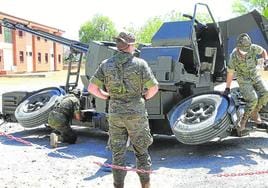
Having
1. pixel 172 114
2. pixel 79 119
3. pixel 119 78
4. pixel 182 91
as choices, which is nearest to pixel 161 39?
pixel 182 91

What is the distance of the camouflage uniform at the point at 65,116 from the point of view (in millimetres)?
8945

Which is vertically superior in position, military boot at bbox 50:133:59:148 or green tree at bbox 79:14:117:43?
green tree at bbox 79:14:117:43

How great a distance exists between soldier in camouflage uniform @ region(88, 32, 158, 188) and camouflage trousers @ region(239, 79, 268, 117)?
2.82 m

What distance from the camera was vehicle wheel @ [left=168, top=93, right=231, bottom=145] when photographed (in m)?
6.98

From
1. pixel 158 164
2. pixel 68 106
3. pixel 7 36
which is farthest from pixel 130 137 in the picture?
pixel 7 36

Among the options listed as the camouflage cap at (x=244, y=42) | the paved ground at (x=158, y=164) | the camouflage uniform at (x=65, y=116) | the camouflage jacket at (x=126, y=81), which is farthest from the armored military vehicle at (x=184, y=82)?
the camouflage jacket at (x=126, y=81)

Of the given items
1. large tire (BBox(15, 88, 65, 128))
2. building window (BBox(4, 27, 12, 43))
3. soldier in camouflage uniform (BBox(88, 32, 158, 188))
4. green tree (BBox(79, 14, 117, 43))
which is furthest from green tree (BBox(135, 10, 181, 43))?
soldier in camouflage uniform (BBox(88, 32, 158, 188))

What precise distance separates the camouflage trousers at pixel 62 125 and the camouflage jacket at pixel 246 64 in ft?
10.4

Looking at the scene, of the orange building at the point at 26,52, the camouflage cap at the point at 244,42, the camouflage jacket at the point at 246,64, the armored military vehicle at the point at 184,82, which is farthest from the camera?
the orange building at the point at 26,52

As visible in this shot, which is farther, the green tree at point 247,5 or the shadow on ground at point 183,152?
the green tree at point 247,5

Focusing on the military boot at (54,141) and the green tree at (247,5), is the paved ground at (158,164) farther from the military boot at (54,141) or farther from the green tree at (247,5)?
the green tree at (247,5)

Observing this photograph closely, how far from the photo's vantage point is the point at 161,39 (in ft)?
27.6

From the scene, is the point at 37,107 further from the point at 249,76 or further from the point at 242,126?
the point at 249,76

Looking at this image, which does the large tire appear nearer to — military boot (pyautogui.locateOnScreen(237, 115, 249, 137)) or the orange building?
military boot (pyautogui.locateOnScreen(237, 115, 249, 137))
